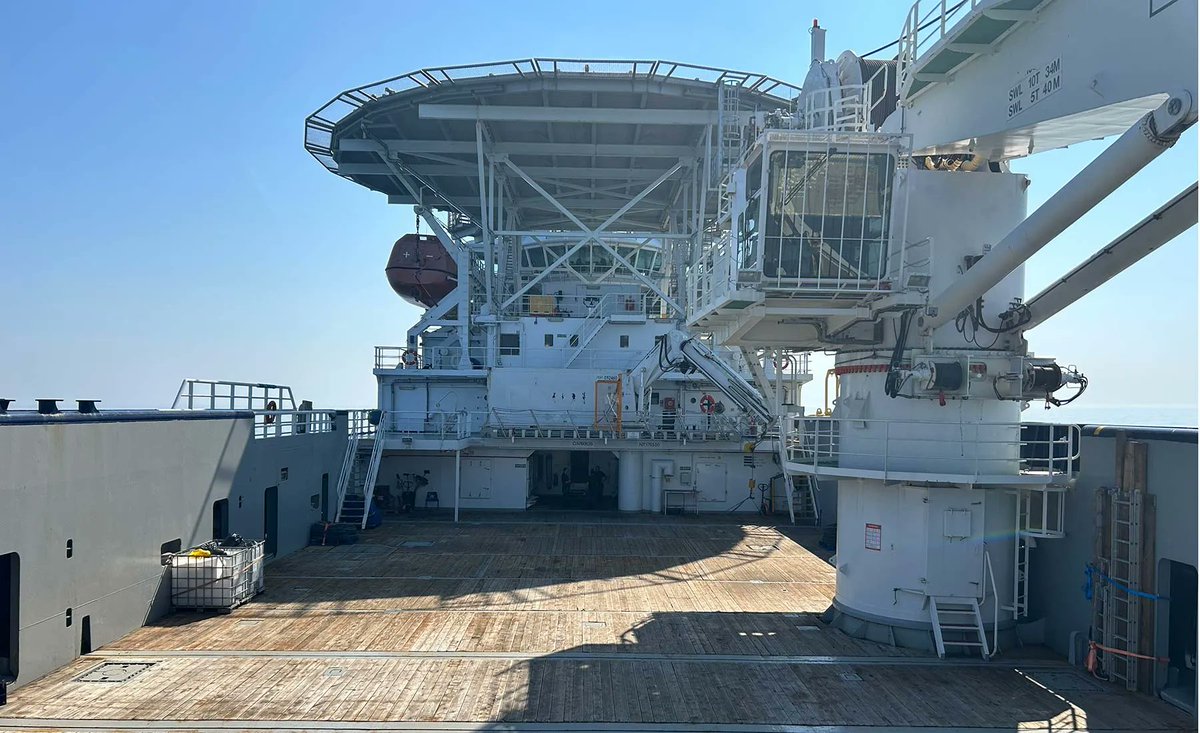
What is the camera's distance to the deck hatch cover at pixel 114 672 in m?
10.7

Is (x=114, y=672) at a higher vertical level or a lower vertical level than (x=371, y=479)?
lower

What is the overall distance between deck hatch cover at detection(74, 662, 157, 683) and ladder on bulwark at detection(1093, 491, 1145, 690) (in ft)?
45.8

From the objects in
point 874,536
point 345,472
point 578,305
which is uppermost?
point 578,305

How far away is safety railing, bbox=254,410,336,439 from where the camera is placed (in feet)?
60.2

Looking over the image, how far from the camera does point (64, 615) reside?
1120cm

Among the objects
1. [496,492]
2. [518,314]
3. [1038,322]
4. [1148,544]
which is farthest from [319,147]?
[1148,544]

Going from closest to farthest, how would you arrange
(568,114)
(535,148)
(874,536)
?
(874,536) < (568,114) < (535,148)

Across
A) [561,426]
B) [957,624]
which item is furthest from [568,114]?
[957,624]

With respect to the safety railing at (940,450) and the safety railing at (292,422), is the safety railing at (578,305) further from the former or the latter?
the safety railing at (940,450)

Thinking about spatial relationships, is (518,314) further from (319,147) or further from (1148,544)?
(1148,544)

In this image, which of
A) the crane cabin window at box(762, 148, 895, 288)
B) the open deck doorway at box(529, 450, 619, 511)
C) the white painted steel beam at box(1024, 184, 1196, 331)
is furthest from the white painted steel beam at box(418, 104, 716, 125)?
the white painted steel beam at box(1024, 184, 1196, 331)

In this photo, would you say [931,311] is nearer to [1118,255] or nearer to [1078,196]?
[1118,255]

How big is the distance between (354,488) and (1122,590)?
2170cm

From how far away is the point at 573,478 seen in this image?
33.1 metres
